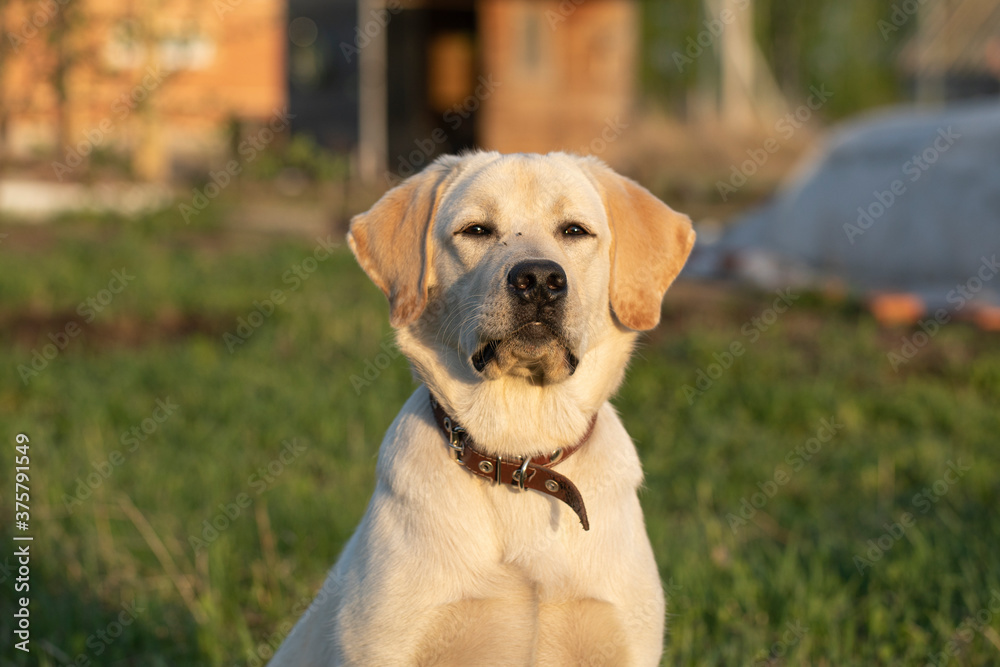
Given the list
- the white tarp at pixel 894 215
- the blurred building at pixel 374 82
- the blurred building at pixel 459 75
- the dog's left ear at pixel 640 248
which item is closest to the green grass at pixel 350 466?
the dog's left ear at pixel 640 248

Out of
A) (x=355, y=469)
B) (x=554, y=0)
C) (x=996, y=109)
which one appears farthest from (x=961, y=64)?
(x=355, y=469)

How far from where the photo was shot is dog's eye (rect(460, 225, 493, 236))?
8.63ft

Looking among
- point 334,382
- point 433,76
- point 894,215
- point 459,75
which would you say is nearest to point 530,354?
point 334,382

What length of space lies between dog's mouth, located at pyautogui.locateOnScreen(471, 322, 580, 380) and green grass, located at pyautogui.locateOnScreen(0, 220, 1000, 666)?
50 centimetres

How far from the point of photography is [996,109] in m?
8.63

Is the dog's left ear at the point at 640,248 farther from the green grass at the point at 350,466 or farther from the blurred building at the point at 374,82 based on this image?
the blurred building at the point at 374,82

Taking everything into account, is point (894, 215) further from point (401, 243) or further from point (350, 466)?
point (401, 243)

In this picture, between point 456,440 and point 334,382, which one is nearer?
point 456,440

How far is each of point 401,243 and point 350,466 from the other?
2278mm

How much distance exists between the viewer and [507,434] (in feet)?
8.38

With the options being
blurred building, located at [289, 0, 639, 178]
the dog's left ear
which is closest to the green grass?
the dog's left ear

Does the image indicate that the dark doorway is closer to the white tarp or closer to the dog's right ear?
the white tarp

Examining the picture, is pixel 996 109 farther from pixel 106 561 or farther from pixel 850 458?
pixel 106 561

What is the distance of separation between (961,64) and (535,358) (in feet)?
79.8
